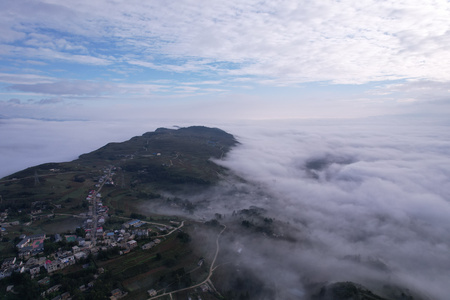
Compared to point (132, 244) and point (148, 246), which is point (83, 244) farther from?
point (148, 246)

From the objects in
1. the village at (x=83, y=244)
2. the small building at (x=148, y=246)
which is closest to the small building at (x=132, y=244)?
the village at (x=83, y=244)

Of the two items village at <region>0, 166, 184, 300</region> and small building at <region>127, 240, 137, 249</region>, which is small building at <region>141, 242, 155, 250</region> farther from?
small building at <region>127, 240, 137, 249</region>

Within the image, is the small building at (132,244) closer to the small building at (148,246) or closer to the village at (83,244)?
the village at (83,244)

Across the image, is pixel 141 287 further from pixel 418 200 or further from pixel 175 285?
pixel 418 200

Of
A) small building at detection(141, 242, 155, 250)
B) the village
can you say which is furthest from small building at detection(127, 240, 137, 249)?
small building at detection(141, 242, 155, 250)

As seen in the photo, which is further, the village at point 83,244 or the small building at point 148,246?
the small building at point 148,246

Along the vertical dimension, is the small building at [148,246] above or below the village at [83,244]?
below

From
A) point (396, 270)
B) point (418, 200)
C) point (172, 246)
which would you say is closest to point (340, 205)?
point (418, 200)

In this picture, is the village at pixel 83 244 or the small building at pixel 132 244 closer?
the village at pixel 83 244

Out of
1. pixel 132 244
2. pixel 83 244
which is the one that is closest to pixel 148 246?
pixel 132 244
